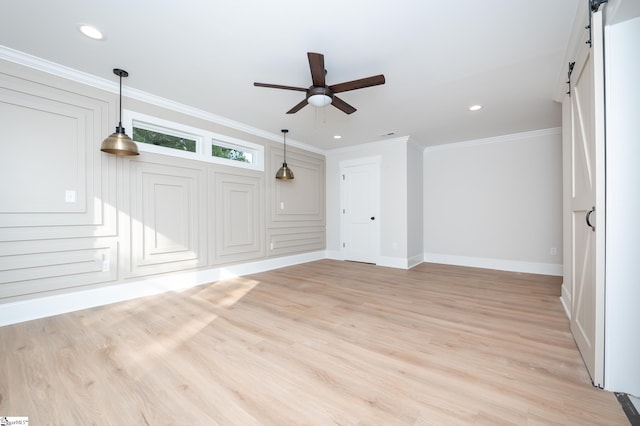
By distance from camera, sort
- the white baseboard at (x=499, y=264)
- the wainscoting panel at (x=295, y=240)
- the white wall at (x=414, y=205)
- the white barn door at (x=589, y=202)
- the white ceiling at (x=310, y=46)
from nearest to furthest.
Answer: the white barn door at (x=589, y=202)
the white ceiling at (x=310, y=46)
the white baseboard at (x=499, y=264)
the wainscoting panel at (x=295, y=240)
the white wall at (x=414, y=205)

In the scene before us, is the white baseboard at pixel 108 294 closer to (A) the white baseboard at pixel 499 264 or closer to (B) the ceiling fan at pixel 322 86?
(B) the ceiling fan at pixel 322 86

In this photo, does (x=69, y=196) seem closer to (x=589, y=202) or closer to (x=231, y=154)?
(x=231, y=154)

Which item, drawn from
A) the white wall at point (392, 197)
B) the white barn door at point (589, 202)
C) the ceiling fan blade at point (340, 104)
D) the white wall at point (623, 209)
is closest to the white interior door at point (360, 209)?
the white wall at point (392, 197)

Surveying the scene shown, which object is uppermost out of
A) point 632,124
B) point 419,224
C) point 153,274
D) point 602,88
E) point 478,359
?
point 602,88

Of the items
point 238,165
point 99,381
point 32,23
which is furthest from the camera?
point 238,165

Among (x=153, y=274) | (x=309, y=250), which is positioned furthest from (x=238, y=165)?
(x=309, y=250)

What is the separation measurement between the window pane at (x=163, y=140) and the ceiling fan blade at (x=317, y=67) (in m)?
2.31

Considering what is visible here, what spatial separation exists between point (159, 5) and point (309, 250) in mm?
4610

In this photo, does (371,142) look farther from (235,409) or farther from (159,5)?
(235,409)

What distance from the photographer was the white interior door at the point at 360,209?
548cm

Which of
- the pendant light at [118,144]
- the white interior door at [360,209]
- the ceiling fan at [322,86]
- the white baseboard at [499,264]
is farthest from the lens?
the white interior door at [360,209]

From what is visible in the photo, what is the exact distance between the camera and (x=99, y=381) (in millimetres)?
1587

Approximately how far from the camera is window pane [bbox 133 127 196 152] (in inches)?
130

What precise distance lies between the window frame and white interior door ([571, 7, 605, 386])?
411cm
